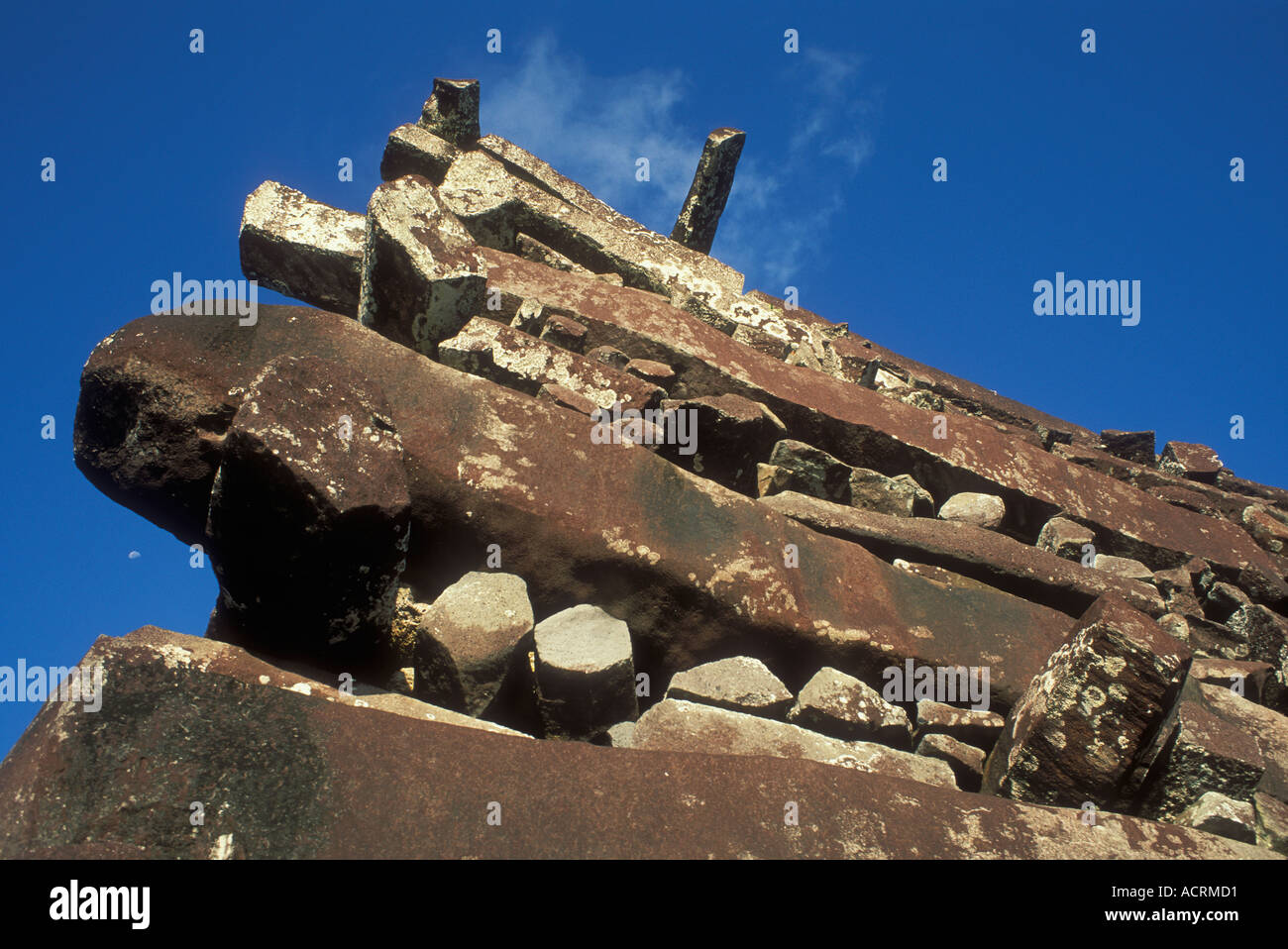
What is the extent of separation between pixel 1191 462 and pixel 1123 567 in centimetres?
376

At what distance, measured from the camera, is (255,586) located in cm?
229

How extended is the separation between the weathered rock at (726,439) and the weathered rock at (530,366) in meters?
0.18

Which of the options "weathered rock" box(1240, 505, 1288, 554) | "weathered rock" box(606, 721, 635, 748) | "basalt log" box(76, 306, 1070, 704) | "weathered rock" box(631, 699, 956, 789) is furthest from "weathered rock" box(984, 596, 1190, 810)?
"weathered rock" box(1240, 505, 1288, 554)

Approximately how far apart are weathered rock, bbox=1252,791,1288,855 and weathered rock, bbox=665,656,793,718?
1453mm

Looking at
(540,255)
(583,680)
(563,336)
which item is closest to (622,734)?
(583,680)

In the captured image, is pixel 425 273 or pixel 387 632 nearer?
pixel 387 632

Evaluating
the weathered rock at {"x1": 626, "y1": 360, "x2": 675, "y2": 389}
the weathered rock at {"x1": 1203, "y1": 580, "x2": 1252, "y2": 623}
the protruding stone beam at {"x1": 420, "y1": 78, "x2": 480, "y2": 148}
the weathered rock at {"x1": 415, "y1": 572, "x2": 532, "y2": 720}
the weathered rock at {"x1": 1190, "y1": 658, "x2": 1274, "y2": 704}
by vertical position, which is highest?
the protruding stone beam at {"x1": 420, "y1": 78, "x2": 480, "y2": 148}

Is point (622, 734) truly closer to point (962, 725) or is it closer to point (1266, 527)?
point (962, 725)

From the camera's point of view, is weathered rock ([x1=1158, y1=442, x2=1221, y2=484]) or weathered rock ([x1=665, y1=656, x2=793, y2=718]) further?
weathered rock ([x1=1158, y1=442, x2=1221, y2=484])

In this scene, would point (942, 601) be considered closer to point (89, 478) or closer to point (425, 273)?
point (425, 273)

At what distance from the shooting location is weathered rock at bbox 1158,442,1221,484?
7484mm

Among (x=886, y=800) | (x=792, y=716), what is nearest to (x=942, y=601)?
(x=792, y=716)

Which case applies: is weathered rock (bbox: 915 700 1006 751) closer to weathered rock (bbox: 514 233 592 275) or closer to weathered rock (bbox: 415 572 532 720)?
weathered rock (bbox: 415 572 532 720)
